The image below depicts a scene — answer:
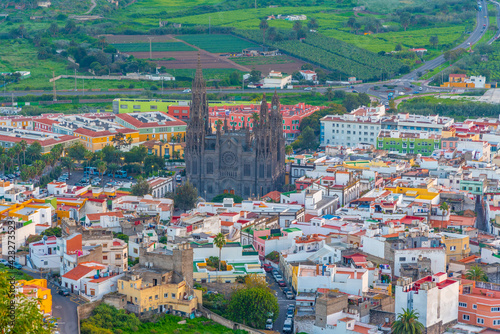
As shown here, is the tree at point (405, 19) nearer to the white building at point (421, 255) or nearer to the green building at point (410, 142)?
the green building at point (410, 142)

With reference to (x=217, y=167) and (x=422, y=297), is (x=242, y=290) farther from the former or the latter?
(x=217, y=167)

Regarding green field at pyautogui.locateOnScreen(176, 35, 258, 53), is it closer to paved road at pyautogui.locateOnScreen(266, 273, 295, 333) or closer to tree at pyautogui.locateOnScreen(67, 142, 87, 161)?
tree at pyautogui.locateOnScreen(67, 142, 87, 161)

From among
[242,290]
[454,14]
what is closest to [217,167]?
[242,290]

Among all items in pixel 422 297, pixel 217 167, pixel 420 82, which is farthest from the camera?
pixel 420 82

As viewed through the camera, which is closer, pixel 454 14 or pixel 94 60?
pixel 94 60

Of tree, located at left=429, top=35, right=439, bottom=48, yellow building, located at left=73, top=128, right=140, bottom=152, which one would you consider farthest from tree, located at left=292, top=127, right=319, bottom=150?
tree, located at left=429, top=35, right=439, bottom=48

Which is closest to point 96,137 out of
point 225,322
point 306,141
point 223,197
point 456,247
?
point 306,141
